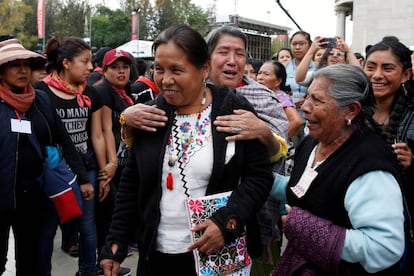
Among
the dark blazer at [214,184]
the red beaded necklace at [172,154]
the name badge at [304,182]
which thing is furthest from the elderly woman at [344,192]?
the red beaded necklace at [172,154]

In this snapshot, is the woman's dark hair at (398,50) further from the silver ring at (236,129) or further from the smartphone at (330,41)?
the smartphone at (330,41)

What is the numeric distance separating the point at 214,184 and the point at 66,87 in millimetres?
2210

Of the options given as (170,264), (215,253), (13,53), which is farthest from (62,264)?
(215,253)

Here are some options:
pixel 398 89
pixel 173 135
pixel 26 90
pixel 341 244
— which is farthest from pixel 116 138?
pixel 341 244

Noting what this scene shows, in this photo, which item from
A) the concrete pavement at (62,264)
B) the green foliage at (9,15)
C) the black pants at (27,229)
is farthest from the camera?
the green foliage at (9,15)

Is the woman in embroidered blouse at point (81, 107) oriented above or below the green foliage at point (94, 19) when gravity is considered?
below

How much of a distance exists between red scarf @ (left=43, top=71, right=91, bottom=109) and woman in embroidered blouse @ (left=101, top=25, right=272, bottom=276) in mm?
1842

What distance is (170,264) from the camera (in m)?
1.94

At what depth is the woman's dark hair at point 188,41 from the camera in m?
1.83

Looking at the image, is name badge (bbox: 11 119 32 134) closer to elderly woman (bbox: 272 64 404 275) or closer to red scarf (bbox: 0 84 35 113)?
red scarf (bbox: 0 84 35 113)

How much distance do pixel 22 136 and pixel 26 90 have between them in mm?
339

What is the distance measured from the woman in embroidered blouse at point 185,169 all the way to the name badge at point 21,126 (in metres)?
1.23

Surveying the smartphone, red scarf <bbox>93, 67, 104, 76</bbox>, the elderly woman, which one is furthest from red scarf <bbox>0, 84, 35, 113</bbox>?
the smartphone

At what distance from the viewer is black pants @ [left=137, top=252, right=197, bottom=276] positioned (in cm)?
192
